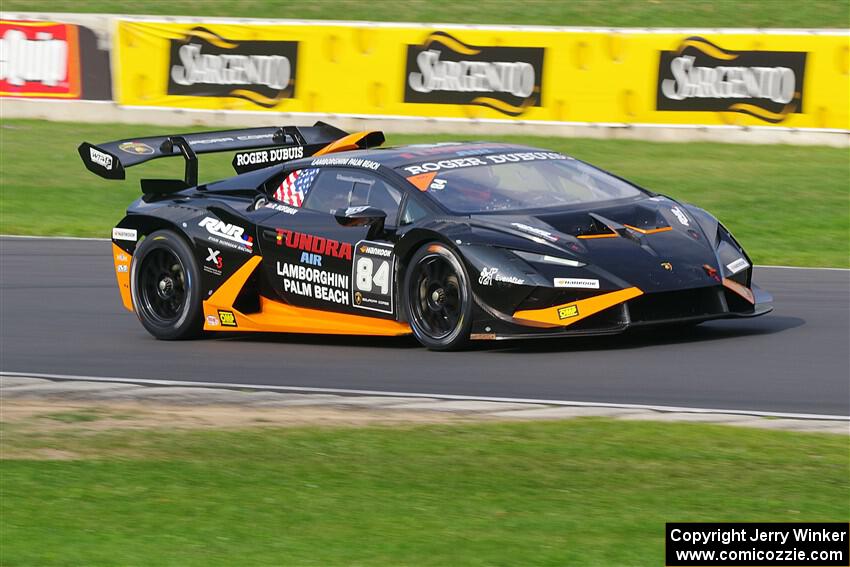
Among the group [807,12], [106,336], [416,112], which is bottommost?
[106,336]

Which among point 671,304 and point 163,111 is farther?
point 163,111

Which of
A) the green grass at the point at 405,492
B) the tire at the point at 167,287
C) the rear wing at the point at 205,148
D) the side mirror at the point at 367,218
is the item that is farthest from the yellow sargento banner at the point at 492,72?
the green grass at the point at 405,492

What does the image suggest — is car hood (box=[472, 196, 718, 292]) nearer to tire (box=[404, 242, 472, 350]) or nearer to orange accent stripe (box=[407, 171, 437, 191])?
tire (box=[404, 242, 472, 350])

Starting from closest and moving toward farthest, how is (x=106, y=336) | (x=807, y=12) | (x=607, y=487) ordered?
(x=607, y=487) < (x=106, y=336) < (x=807, y=12)

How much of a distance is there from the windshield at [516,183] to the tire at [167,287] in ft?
6.48

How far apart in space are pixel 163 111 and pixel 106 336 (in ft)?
45.0

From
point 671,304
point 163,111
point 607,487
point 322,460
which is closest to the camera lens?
point 607,487

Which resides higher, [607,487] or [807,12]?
[807,12]

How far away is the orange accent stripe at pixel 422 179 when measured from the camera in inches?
408

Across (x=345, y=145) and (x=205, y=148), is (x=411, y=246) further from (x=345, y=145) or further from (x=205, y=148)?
(x=205, y=148)

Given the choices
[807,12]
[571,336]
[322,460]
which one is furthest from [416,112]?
[322,460]

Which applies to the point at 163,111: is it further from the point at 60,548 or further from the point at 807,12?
the point at 60,548

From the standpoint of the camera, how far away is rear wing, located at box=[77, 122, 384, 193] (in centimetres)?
1188

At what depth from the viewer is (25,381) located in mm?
9742
